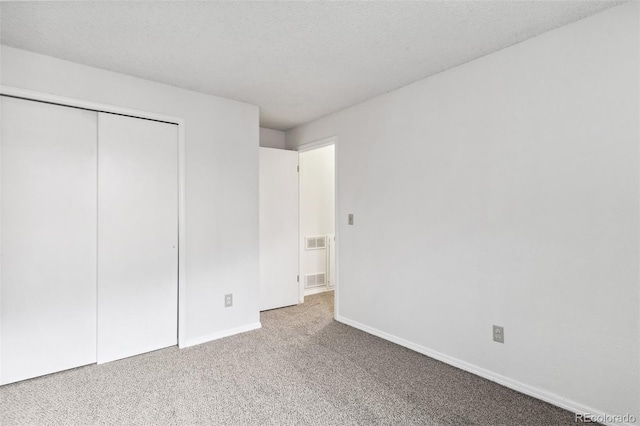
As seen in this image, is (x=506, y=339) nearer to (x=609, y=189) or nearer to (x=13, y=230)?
(x=609, y=189)

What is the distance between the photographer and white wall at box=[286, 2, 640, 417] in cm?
187

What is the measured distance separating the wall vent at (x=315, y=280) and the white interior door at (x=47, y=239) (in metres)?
2.63

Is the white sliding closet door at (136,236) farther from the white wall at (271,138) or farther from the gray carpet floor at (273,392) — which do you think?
the white wall at (271,138)

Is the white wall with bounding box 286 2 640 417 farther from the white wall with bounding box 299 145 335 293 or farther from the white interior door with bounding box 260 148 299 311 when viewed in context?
the white wall with bounding box 299 145 335 293

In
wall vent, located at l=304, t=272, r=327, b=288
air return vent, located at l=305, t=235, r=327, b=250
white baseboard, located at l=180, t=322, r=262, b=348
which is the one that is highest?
air return vent, located at l=305, t=235, r=327, b=250

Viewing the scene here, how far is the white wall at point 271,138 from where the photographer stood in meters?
4.52

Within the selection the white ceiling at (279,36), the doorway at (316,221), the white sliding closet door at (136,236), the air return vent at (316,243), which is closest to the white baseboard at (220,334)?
the white sliding closet door at (136,236)

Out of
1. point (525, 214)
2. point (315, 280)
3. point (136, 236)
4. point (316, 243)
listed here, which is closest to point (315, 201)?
point (316, 243)

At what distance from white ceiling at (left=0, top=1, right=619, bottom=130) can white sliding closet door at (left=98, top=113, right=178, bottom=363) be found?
1.85 ft

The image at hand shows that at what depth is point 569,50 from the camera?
204 cm

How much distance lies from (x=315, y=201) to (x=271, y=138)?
1062 mm

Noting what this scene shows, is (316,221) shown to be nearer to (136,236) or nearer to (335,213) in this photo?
(335,213)

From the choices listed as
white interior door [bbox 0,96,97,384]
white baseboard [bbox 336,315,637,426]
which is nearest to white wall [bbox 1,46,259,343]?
white interior door [bbox 0,96,97,384]

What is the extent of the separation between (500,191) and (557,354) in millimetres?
1098
